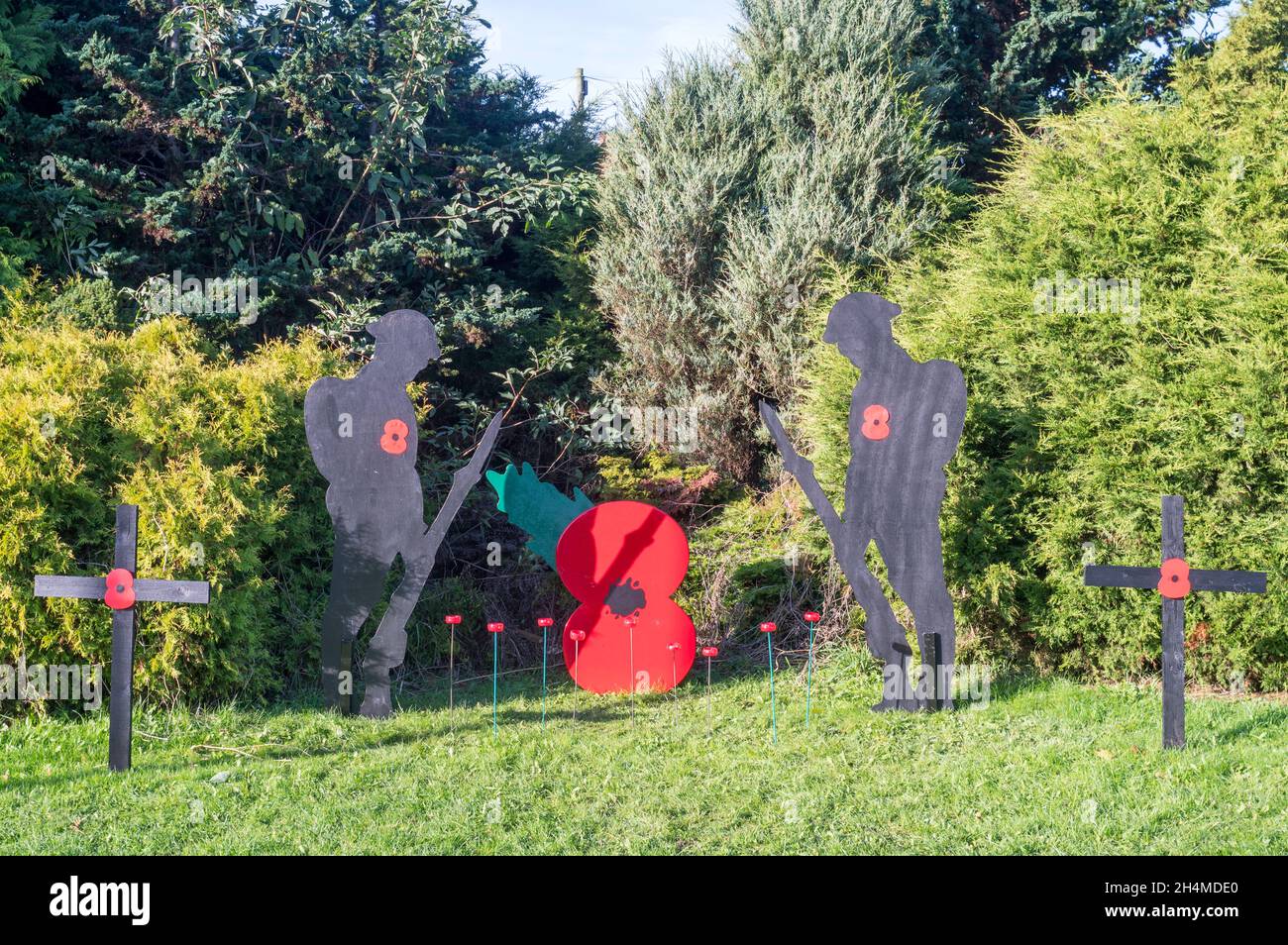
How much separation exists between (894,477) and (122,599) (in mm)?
4597

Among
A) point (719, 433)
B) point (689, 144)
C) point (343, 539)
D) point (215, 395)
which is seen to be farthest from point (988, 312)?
point (215, 395)

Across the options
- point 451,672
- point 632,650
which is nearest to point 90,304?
point 451,672

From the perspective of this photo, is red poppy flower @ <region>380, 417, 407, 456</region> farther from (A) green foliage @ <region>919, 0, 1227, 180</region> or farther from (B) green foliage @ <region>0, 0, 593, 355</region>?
(A) green foliage @ <region>919, 0, 1227, 180</region>

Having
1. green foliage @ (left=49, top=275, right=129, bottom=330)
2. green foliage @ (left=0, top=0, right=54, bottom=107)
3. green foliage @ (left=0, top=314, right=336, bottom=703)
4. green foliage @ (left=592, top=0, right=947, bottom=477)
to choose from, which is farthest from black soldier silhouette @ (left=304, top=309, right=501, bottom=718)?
green foliage @ (left=0, top=0, right=54, bottom=107)

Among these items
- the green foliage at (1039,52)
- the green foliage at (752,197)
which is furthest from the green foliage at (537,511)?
the green foliage at (1039,52)

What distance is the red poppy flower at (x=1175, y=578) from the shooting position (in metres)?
5.61

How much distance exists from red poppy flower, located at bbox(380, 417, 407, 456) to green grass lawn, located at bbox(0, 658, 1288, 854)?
5.90 feet

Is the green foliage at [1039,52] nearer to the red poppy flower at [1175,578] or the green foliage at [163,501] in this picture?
the red poppy flower at [1175,578]

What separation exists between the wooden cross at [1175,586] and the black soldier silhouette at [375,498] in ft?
13.6

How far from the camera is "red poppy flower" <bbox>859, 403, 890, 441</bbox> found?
6.61 meters

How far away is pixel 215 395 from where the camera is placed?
24.2 ft

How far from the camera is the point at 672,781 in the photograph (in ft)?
18.0

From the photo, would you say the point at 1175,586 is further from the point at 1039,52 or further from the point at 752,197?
the point at 1039,52
